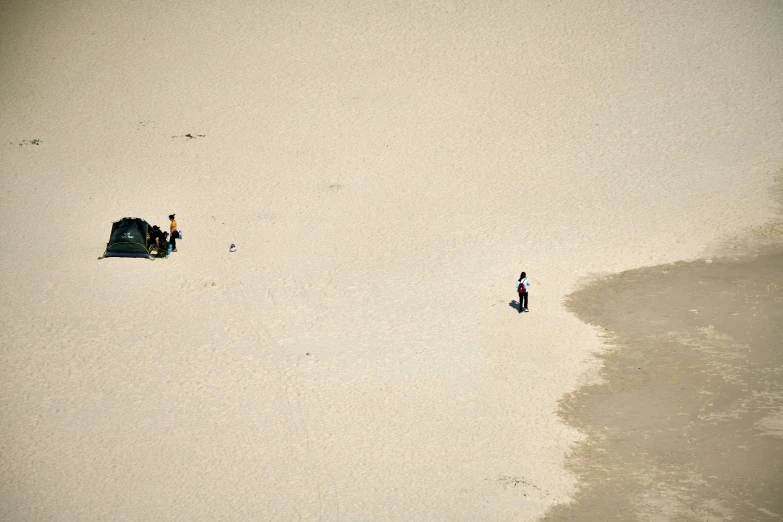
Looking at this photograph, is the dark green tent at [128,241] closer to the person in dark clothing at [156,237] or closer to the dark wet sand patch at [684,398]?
the person in dark clothing at [156,237]

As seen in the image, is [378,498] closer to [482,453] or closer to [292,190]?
[482,453]

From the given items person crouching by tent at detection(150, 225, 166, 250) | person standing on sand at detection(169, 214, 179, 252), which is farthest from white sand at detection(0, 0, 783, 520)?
person standing on sand at detection(169, 214, 179, 252)

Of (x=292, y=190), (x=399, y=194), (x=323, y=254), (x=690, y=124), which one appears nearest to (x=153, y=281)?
(x=323, y=254)

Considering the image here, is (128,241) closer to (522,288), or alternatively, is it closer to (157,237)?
(157,237)

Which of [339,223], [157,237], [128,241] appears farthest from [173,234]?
[339,223]

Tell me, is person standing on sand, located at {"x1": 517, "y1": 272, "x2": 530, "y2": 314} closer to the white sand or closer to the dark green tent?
the white sand
